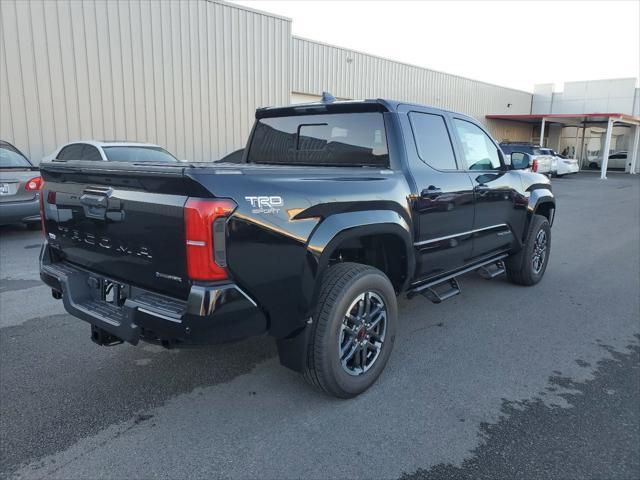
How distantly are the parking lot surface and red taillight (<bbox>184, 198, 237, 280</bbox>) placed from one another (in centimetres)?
103

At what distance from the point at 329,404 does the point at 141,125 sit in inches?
487

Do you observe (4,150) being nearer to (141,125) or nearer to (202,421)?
(141,125)

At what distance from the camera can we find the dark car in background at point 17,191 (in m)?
7.53

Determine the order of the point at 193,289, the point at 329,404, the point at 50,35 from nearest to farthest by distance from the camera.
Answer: the point at 193,289 → the point at 329,404 → the point at 50,35

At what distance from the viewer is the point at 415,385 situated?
11.1 feet

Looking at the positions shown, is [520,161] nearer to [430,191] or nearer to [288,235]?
[430,191]

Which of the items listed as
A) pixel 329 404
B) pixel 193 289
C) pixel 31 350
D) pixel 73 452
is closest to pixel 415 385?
pixel 329 404

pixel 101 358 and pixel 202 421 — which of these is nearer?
pixel 202 421

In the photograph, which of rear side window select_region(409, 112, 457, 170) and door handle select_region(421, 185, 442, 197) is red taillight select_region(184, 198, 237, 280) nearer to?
door handle select_region(421, 185, 442, 197)

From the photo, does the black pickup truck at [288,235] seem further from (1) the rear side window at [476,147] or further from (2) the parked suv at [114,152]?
(2) the parked suv at [114,152]

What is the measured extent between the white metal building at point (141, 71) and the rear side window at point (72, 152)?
2.43m

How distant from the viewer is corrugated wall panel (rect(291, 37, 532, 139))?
19.9 meters

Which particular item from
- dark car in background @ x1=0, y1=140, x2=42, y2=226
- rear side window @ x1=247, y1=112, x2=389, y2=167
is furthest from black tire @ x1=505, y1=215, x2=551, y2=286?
dark car in background @ x1=0, y1=140, x2=42, y2=226

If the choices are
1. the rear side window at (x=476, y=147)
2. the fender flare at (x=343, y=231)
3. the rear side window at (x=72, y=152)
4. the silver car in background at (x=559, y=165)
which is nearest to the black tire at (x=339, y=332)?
the fender flare at (x=343, y=231)
